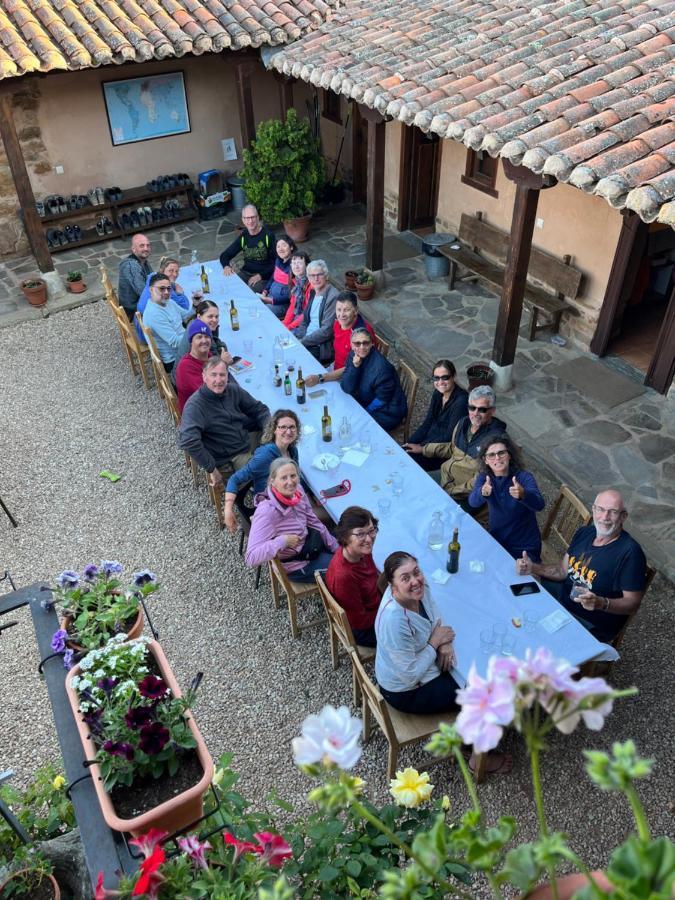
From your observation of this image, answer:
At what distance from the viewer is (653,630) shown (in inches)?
202

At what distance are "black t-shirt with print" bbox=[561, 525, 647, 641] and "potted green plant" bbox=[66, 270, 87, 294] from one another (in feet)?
26.1

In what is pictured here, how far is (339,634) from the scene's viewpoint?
448 cm

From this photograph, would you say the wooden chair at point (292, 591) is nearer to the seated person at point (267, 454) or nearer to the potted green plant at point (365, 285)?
the seated person at point (267, 454)

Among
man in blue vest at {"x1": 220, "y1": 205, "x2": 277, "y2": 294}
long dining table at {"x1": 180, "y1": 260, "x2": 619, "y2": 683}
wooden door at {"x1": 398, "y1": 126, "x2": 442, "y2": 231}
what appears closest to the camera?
long dining table at {"x1": 180, "y1": 260, "x2": 619, "y2": 683}

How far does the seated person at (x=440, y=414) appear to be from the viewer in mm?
5645

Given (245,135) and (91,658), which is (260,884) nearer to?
(91,658)

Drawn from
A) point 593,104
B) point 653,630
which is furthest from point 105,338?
point 653,630

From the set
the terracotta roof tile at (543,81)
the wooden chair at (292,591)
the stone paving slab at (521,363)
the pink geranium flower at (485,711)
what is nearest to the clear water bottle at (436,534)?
the wooden chair at (292,591)

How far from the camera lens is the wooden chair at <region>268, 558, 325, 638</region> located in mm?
4828

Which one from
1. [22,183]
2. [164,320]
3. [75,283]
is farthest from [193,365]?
[22,183]

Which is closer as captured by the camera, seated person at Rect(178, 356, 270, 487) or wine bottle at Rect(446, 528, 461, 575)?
wine bottle at Rect(446, 528, 461, 575)

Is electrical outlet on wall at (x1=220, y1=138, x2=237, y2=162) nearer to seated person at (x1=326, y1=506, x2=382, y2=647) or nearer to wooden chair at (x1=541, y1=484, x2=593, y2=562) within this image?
wooden chair at (x1=541, y1=484, x2=593, y2=562)

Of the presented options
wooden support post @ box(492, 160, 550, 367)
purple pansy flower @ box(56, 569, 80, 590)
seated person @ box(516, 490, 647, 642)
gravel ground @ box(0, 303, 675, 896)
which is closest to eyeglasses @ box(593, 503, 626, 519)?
seated person @ box(516, 490, 647, 642)

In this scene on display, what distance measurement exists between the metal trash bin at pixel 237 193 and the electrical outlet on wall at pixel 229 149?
17.7 inches
